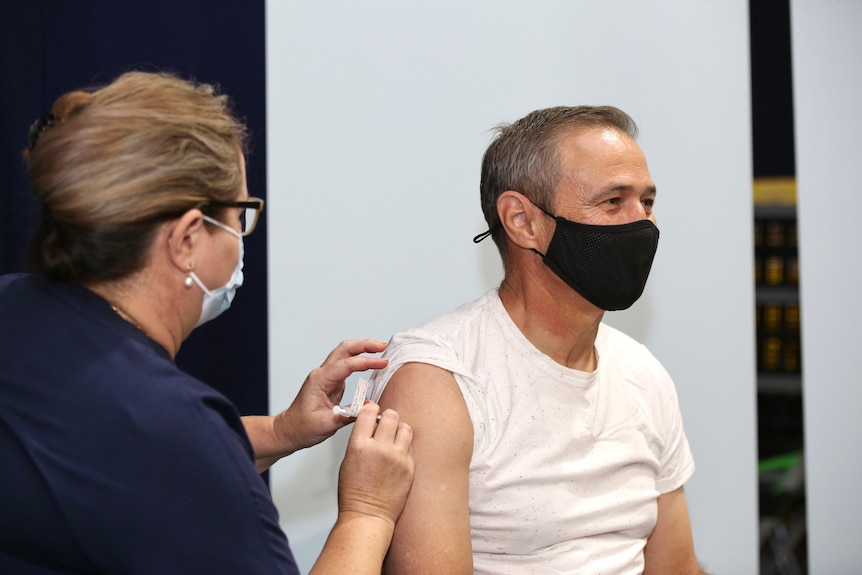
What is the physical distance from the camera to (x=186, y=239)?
1.15 m

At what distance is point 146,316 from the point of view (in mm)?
1146

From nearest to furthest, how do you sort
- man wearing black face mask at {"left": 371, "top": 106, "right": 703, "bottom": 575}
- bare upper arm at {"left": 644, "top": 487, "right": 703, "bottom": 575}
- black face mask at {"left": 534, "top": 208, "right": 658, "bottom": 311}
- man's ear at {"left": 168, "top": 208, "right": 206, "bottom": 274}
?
man's ear at {"left": 168, "top": 208, "right": 206, "bottom": 274}
man wearing black face mask at {"left": 371, "top": 106, "right": 703, "bottom": 575}
black face mask at {"left": 534, "top": 208, "right": 658, "bottom": 311}
bare upper arm at {"left": 644, "top": 487, "right": 703, "bottom": 575}

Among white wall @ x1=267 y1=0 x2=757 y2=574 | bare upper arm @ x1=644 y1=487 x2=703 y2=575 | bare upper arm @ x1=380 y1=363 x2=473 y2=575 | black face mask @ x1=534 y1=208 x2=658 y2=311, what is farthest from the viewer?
white wall @ x1=267 y1=0 x2=757 y2=574

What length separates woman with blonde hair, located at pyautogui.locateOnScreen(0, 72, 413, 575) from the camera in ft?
3.27

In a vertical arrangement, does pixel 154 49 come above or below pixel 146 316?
above

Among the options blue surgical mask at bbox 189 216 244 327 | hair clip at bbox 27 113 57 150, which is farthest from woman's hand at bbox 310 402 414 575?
hair clip at bbox 27 113 57 150

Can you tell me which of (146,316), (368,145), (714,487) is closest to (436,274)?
(368,145)

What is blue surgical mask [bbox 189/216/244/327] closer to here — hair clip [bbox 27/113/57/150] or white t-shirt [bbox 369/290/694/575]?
hair clip [bbox 27/113/57/150]

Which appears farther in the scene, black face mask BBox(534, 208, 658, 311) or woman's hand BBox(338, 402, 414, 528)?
black face mask BBox(534, 208, 658, 311)

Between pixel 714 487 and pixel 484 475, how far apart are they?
109 cm

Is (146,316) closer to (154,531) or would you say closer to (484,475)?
(154,531)

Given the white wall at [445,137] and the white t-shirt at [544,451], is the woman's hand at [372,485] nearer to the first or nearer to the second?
the white t-shirt at [544,451]

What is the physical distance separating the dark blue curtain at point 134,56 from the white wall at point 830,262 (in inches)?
60.2

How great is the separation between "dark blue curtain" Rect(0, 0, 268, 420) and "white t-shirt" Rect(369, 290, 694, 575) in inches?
36.6
